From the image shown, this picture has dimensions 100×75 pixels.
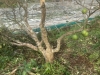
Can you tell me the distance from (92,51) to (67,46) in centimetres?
58

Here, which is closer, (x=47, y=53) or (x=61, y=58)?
(x=47, y=53)

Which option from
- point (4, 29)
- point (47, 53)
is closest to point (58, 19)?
point (4, 29)

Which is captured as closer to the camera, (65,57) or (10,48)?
(65,57)

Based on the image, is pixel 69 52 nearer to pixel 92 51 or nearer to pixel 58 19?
pixel 92 51

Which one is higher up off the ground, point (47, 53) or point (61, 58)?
point (47, 53)

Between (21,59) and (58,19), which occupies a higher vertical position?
(21,59)

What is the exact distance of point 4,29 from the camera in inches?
180

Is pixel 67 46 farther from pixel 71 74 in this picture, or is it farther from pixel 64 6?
pixel 64 6

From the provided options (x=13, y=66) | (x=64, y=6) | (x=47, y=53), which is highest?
(x=47, y=53)

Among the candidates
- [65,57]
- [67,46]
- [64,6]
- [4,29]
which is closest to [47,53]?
[65,57]

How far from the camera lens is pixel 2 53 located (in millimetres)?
4520

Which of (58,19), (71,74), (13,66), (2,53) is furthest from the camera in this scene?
(58,19)

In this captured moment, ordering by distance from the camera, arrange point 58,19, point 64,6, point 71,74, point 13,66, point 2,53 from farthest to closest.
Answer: point 64,6 → point 58,19 → point 2,53 → point 13,66 → point 71,74

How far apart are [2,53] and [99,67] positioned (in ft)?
6.32
